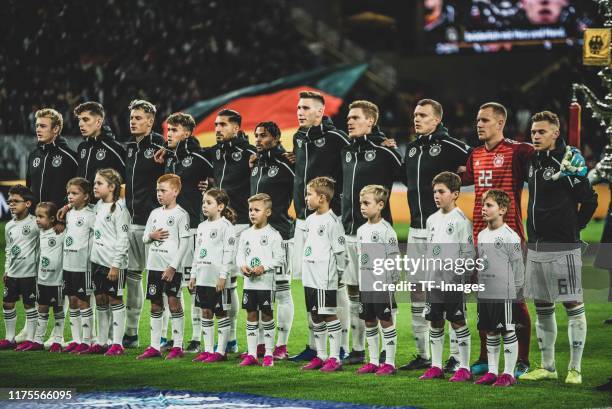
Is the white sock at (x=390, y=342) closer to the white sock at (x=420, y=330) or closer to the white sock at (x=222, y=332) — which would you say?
the white sock at (x=420, y=330)

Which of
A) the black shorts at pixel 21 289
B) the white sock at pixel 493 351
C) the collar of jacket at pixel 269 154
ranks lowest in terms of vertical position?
the white sock at pixel 493 351

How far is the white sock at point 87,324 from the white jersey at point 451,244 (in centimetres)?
316

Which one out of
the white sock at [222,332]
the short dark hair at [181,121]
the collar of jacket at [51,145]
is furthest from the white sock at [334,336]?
the collar of jacket at [51,145]

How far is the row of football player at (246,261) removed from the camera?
7879mm

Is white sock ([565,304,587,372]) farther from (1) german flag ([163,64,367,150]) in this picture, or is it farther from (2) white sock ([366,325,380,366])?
(1) german flag ([163,64,367,150])

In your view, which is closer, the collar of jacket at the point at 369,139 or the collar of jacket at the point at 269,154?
the collar of jacket at the point at 369,139

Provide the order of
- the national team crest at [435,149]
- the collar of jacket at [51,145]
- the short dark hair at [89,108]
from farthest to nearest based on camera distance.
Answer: the collar of jacket at [51,145] < the short dark hair at [89,108] < the national team crest at [435,149]

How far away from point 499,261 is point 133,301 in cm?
354

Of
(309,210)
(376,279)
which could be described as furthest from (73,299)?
(376,279)

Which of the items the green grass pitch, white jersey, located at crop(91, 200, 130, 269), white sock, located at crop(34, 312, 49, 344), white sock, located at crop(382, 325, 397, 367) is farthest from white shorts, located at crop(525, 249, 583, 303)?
white sock, located at crop(34, 312, 49, 344)

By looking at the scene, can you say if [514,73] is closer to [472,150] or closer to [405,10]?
[405,10]

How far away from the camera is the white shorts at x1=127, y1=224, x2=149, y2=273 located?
9.59 metres

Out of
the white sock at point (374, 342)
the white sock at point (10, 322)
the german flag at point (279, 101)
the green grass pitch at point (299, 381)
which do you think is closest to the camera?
the green grass pitch at point (299, 381)

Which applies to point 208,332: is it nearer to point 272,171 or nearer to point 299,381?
point 299,381
